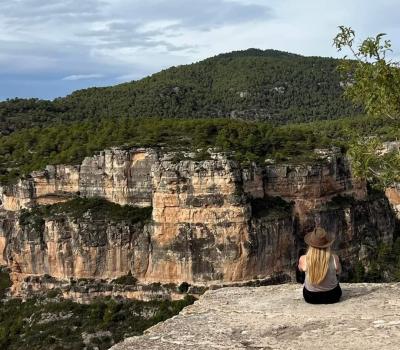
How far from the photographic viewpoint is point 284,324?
9.00 metres

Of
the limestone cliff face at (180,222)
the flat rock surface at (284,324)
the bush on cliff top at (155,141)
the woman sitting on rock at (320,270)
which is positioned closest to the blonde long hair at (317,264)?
the woman sitting on rock at (320,270)

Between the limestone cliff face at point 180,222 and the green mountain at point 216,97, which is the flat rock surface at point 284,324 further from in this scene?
the green mountain at point 216,97

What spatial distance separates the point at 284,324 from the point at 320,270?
1106 mm

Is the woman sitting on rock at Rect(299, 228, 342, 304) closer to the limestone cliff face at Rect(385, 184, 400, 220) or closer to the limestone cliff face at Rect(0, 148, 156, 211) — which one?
the limestone cliff face at Rect(0, 148, 156, 211)

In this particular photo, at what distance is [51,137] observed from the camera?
50.3 meters

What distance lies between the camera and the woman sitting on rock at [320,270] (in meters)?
9.52

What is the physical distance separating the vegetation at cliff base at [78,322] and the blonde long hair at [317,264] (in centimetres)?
2808

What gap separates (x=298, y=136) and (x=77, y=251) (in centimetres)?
1920

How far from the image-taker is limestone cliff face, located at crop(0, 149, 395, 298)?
131 ft

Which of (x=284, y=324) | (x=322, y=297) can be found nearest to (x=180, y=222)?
(x=322, y=297)

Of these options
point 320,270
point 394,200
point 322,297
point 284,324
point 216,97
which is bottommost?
point 394,200

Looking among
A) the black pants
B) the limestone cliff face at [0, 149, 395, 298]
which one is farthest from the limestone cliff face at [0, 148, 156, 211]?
the black pants

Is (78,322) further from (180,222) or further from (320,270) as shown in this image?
(320,270)

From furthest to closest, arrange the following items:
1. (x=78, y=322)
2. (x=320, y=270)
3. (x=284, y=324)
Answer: (x=78, y=322) < (x=320, y=270) < (x=284, y=324)
